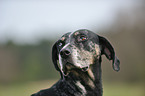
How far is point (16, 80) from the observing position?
39.3 meters

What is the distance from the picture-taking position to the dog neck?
416 centimetres

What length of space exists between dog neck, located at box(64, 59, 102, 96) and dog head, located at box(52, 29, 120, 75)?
0.13 meters

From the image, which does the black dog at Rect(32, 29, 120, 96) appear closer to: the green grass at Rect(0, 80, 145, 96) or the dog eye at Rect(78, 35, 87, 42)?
the dog eye at Rect(78, 35, 87, 42)

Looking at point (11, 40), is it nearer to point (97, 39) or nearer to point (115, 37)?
point (115, 37)

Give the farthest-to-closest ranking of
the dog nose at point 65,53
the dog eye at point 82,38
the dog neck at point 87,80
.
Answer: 1. the dog eye at point 82,38
2. the dog neck at point 87,80
3. the dog nose at point 65,53

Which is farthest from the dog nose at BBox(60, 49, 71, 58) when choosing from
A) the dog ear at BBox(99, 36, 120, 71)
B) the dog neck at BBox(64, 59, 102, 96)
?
the dog ear at BBox(99, 36, 120, 71)

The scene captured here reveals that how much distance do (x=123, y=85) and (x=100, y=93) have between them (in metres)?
31.9

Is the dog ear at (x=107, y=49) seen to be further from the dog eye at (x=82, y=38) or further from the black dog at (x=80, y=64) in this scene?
the dog eye at (x=82, y=38)

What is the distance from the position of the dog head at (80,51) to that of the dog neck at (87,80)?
13cm

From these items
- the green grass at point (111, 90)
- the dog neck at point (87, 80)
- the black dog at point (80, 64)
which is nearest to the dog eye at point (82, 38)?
the black dog at point (80, 64)

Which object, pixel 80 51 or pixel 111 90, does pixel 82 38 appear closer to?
pixel 80 51

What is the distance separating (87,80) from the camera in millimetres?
4242

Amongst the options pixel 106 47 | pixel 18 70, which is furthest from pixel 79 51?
pixel 18 70

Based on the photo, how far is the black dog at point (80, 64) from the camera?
158 inches
